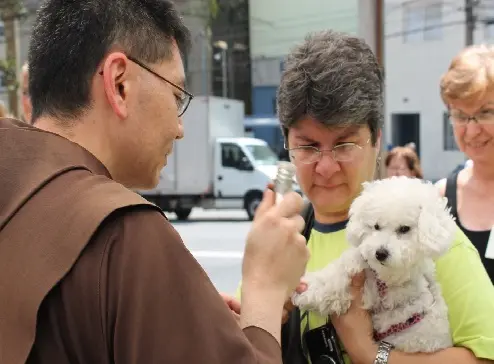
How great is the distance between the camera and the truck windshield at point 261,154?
16.6 m

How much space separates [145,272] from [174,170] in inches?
658

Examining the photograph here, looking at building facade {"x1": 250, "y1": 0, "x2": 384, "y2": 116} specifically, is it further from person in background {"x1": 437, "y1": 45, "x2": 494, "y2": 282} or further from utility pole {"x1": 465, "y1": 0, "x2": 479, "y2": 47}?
person in background {"x1": 437, "y1": 45, "x2": 494, "y2": 282}

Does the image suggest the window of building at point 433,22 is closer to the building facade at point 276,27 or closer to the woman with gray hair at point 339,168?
the building facade at point 276,27

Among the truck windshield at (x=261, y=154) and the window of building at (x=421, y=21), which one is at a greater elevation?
the window of building at (x=421, y=21)

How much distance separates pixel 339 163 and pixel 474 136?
40.8 inches

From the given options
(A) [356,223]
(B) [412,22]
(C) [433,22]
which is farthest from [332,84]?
(B) [412,22]

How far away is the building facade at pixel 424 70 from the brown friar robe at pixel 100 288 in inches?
955

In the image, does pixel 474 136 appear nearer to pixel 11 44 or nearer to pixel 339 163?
pixel 339 163

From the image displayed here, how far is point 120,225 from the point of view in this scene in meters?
0.99

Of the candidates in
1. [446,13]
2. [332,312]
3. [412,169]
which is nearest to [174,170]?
[412,169]

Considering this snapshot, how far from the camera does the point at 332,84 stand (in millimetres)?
1797

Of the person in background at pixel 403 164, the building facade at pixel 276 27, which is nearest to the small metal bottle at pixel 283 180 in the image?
the person in background at pixel 403 164

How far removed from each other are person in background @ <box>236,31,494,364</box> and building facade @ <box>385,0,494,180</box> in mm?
23283

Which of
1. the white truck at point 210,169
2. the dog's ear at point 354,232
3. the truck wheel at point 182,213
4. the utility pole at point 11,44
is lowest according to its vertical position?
the truck wheel at point 182,213
